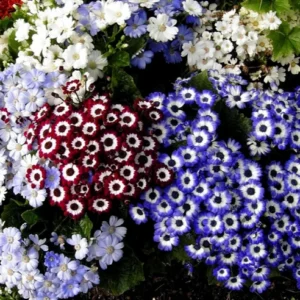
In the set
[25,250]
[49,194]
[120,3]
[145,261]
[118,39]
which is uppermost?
[120,3]

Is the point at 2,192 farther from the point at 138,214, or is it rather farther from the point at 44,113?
the point at 138,214

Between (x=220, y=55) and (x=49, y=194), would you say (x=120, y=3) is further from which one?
(x=49, y=194)

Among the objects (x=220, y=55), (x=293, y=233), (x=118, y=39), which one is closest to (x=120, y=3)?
(x=118, y=39)

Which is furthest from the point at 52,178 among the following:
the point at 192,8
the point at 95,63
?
the point at 192,8

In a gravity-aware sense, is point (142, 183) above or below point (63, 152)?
below

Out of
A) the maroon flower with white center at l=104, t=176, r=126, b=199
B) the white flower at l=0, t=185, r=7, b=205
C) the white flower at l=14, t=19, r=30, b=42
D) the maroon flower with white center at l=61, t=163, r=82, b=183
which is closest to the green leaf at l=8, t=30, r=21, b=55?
the white flower at l=14, t=19, r=30, b=42
